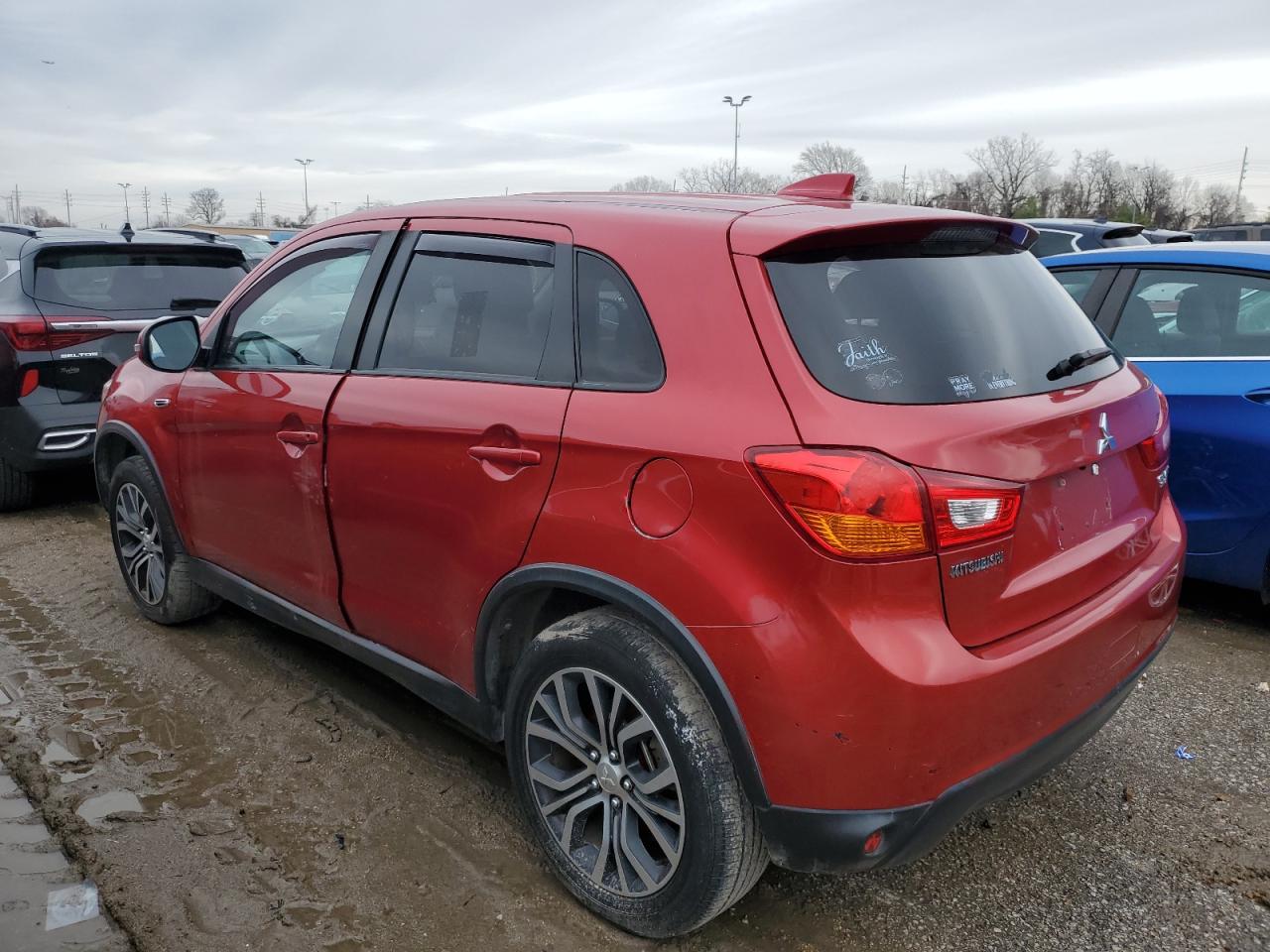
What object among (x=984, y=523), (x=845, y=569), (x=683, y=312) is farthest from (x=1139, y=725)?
(x=683, y=312)

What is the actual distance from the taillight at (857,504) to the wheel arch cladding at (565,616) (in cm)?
37

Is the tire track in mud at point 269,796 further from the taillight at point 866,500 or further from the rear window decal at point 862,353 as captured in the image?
the rear window decal at point 862,353

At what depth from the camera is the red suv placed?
2025 millimetres

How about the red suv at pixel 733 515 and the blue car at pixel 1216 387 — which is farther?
the blue car at pixel 1216 387

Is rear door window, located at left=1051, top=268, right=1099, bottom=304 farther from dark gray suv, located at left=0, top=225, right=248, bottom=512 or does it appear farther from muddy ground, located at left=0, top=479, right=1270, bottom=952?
dark gray suv, located at left=0, top=225, right=248, bottom=512

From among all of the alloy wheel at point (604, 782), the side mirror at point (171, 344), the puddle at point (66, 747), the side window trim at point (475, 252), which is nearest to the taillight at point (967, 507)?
the alloy wheel at point (604, 782)

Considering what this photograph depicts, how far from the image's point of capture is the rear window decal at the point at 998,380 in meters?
2.27

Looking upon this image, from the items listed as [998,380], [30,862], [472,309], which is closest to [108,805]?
[30,862]

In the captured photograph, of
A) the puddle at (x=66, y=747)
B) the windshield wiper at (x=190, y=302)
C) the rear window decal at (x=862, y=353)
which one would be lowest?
the puddle at (x=66, y=747)

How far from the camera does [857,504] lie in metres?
1.98

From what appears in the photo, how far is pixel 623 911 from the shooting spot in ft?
8.01

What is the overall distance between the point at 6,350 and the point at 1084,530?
5.91m

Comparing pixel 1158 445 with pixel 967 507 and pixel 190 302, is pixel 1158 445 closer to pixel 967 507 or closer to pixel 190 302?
pixel 967 507

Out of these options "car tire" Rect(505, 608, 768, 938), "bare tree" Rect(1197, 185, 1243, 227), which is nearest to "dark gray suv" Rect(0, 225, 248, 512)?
"car tire" Rect(505, 608, 768, 938)
